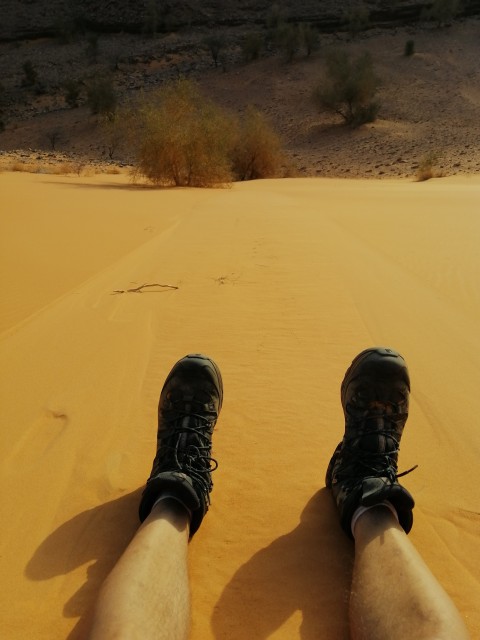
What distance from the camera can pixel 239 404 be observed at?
11.1 ft

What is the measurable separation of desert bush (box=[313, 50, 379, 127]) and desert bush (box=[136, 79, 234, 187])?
18.5 metres

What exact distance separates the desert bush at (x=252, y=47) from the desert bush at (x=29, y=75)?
1748 centimetres

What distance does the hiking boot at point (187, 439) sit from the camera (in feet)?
7.29

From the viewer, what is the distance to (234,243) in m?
7.57

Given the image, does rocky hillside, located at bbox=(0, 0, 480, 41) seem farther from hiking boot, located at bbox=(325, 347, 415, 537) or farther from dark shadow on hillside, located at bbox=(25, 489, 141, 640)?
dark shadow on hillside, located at bbox=(25, 489, 141, 640)

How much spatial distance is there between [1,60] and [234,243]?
57.0m

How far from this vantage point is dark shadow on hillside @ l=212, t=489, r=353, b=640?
6.21 ft

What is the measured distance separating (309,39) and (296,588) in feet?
171

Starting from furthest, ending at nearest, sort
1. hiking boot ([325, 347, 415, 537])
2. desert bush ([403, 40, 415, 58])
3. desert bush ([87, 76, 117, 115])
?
desert bush ([403, 40, 415, 58])
desert bush ([87, 76, 117, 115])
hiking boot ([325, 347, 415, 537])

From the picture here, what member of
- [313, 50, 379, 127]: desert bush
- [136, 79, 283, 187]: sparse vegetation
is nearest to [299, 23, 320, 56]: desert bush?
[313, 50, 379, 127]: desert bush

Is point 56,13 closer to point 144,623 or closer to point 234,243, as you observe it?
point 234,243

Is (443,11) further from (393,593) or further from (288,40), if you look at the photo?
(393,593)

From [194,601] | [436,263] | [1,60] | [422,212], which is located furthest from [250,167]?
[1,60]

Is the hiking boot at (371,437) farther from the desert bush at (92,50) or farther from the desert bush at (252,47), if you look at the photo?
the desert bush at (92,50)
